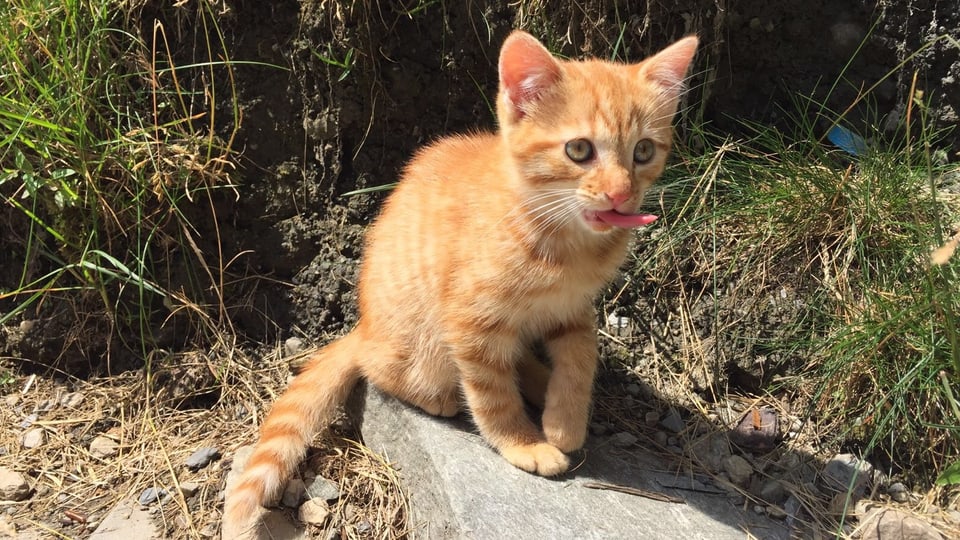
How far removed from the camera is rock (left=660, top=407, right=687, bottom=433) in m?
2.23

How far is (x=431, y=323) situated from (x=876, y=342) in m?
1.15

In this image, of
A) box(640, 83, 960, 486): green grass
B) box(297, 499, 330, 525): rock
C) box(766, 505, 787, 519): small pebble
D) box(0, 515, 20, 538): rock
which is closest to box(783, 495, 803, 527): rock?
box(766, 505, 787, 519): small pebble

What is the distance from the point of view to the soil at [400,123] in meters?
2.37

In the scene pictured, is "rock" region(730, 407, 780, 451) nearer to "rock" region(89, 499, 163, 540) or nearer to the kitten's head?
the kitten's head

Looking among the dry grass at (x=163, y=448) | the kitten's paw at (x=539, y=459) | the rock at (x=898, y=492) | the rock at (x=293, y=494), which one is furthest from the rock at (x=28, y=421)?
the rock at (x=898, y=492)

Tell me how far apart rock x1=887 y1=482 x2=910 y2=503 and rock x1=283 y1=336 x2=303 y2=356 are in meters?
1.78

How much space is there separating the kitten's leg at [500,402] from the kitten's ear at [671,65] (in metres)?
0.72

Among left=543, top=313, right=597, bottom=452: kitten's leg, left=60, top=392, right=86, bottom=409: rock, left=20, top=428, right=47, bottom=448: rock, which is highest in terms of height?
left=543, top=313, right=597, bottom=452: kitten's leg

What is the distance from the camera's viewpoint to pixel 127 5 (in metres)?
2.37

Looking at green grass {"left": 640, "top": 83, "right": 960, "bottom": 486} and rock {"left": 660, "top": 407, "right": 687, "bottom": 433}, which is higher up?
green grass {"left": 640, "top": 83, "right": 960, "bottom": 486}

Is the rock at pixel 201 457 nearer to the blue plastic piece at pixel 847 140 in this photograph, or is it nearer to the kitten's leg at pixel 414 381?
the kitten's leg at pixel 414 381

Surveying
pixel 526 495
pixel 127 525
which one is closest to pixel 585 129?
pixel 526 495

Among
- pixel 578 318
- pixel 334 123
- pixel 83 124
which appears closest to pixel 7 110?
pixel 83 124

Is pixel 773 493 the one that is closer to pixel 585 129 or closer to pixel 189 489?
pixel 585 129
